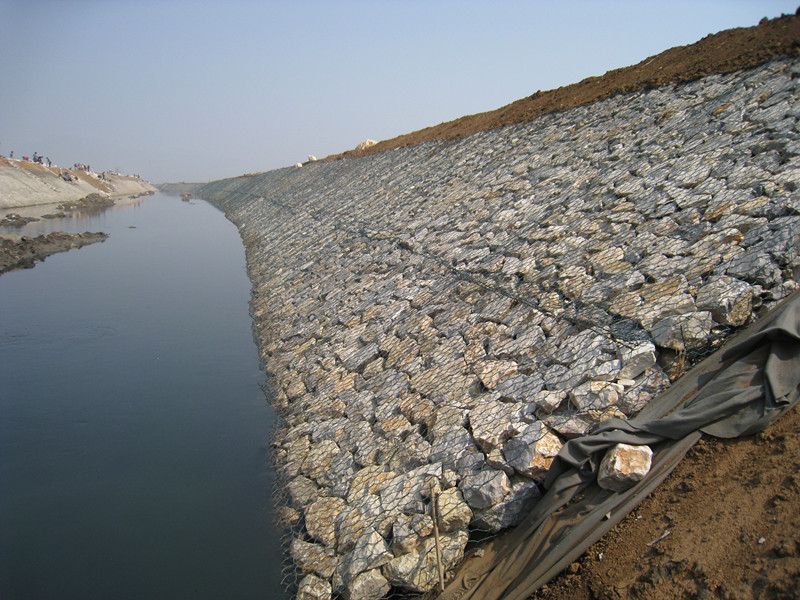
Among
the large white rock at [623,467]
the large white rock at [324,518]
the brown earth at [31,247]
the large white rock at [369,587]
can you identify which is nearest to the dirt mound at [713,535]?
the large white rock at [623,467]

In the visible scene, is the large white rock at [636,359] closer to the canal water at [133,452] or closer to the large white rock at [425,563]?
the large white rock at [425,563]

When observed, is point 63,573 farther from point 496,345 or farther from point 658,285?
point 658,285

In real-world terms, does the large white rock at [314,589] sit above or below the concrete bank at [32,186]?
below

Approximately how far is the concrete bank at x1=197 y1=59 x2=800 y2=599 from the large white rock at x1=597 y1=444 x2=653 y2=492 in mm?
607

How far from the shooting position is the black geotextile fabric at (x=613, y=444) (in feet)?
11.8

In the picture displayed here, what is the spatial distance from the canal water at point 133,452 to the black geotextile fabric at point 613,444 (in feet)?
8.17

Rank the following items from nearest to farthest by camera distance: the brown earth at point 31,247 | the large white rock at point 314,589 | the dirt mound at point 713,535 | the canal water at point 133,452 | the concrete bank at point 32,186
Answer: the dirt mound at point 713,535 < the large white rock at point 314,589 < the canal water at point 133,452 < the brown earth at point 31,247 < the concrete bank at point 32,186

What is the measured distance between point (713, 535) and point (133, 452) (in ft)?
23.8

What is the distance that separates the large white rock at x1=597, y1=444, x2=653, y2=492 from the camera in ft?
12.0

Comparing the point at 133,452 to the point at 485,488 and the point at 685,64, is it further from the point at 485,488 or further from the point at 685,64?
the point at 685,64

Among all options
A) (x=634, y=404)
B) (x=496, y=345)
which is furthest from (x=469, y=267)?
(x=634, y=404)

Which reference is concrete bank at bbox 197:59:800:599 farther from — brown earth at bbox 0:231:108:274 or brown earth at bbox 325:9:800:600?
brown earth at bbox 0:231:108:274

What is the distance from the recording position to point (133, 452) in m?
7.44

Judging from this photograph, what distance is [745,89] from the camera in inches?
336
